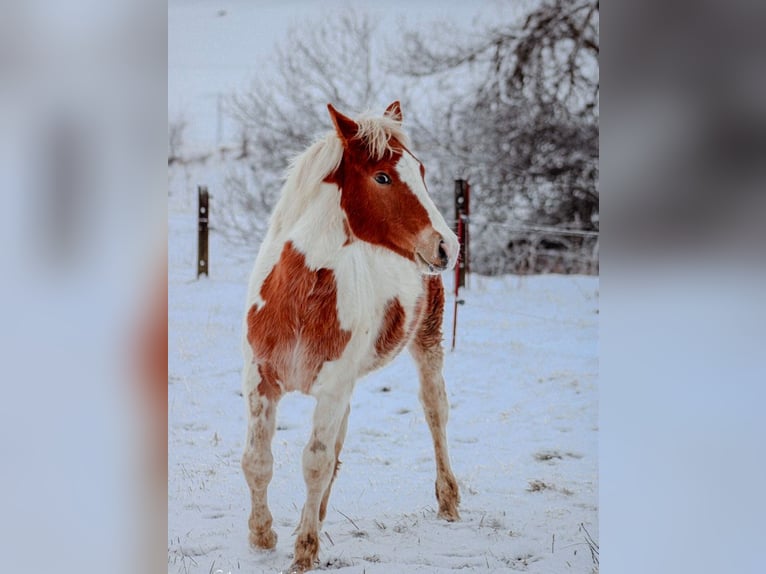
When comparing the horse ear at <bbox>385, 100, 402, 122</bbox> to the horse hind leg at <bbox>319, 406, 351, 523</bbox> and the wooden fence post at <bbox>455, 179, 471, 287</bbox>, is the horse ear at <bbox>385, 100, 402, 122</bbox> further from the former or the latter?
the horse hind leg at <bbox>319, 406, 351, 523</bbox>

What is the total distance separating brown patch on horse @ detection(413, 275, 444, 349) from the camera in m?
2.73

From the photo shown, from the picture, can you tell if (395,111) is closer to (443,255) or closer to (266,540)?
(443,255)

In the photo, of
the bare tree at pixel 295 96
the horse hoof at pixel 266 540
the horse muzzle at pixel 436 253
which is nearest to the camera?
the horse muzzle at pixel 436 253

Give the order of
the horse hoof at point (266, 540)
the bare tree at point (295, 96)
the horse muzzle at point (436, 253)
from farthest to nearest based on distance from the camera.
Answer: the bare tree at point (295, 96)
the horse hoof at point (266, 540)
the horse muzzle at point (436, 253)

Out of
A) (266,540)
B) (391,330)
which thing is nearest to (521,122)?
(391,330)

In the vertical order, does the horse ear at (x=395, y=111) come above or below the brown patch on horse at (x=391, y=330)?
above

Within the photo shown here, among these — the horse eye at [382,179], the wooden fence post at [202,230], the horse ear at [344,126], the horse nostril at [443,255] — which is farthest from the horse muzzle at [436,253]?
the wooden fence post at [202,230]

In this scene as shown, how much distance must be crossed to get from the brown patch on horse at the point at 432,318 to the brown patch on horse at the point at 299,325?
32 cm

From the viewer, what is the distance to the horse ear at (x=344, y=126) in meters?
2.59

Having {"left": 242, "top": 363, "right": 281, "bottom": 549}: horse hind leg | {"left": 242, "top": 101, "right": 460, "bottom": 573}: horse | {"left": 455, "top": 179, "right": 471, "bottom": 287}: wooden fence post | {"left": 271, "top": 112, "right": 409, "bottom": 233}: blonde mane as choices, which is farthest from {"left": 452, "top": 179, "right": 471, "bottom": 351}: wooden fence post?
{"left": 242, "top": 363, "right": 281, "bottom": 549}: horse hind leg

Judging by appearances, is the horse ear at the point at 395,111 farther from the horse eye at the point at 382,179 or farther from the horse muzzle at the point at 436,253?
the horse muzzle at the point at 436,253

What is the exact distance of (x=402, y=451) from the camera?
2734mm
